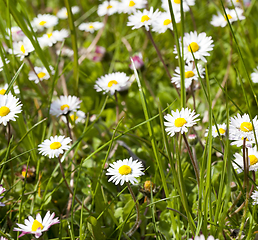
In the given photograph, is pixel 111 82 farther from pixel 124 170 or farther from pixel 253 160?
pixel 253 160

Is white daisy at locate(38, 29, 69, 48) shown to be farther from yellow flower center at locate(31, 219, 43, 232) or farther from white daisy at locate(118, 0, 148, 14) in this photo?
yellow flower center at locate(31, 219, 43, 232)

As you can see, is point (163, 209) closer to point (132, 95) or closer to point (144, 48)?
point (132, 95)

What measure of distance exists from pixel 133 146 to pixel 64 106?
37cm

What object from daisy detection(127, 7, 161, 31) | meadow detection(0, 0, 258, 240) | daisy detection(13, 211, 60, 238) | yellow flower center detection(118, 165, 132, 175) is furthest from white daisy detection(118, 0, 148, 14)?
daisy detection(13, 211, 60, 238)

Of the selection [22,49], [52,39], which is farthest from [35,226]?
[52,39]

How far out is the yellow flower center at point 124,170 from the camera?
842 millimetres

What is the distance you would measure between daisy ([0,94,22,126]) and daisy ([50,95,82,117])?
0.19 m

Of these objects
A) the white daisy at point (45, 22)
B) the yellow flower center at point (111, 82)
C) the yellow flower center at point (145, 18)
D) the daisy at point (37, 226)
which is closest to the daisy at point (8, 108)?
the daisy at point (37, 226)

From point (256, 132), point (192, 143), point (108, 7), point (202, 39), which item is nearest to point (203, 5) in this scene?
point (108, 7)

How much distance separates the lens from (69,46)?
7.20ft

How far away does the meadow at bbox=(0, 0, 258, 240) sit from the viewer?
0.81m

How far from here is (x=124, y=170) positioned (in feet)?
2.77

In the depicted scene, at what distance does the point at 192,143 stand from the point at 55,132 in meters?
0.61

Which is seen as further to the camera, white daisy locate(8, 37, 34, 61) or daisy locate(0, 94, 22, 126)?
white daisy locate(8, 37, 34, 61)
